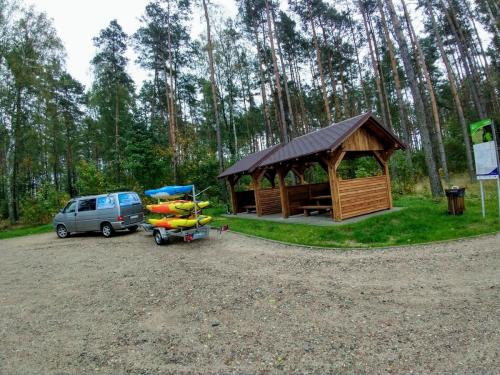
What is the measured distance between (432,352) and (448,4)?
29450mm

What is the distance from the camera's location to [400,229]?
8.52m

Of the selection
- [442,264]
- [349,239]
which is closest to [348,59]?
[349,239]

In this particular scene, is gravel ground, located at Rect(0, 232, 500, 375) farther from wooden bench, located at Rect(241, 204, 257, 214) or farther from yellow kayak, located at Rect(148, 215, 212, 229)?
wooden bench, located at Rect(241, 204, 257, 214)

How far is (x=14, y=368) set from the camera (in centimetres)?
305

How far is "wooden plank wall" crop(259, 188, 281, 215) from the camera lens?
1564 cm

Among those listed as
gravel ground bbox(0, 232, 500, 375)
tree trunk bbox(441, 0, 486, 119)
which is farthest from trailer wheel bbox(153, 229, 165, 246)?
tree trunk bbox(441, 0, 486, 119)

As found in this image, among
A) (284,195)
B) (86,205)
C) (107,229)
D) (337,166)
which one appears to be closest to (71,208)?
(86,205)

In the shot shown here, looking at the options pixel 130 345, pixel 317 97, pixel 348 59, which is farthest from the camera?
pixel 317 97

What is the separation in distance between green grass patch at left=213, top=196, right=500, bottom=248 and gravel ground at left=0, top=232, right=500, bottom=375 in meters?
0.74

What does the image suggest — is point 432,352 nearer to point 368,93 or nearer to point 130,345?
point 130,345

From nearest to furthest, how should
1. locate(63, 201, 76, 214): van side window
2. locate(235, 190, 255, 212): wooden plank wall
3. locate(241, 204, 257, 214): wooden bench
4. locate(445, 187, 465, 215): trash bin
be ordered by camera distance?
locate(445, 187, 465, 215): trash bin
locate(63, 201, 76, 214): van side window
locate(241, 204, 257, 214): wooden bench
locate(235, 190, 255, 212): wooden plank wall

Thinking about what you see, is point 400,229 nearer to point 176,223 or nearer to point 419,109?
point 419,109

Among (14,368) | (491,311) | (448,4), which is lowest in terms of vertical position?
(491,311)

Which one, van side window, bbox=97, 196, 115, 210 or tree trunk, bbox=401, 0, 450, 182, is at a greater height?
tree trunk, bbox=401, 0, 450, 182
